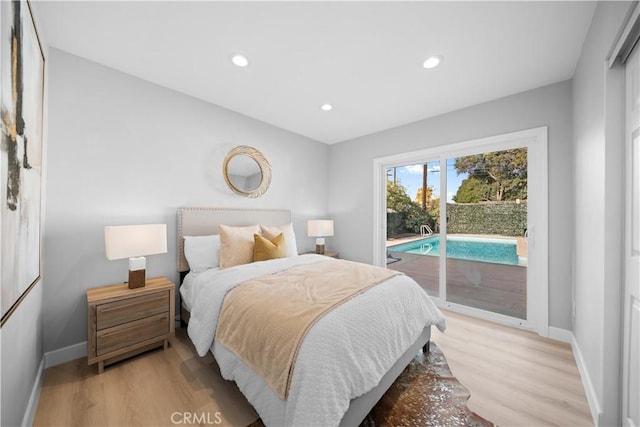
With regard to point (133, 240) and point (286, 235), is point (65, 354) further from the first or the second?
point (286, 235)

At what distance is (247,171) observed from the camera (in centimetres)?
327

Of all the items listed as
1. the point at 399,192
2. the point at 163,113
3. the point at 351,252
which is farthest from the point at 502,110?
the point at 163,113

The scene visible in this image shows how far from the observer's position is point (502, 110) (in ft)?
8.91

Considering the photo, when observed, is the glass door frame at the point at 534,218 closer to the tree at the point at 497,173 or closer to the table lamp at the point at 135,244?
the tree at the point at 497,173

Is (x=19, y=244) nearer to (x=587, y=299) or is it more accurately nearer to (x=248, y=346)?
(x=248, y=346)

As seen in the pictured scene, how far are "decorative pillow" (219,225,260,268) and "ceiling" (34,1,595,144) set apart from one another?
5.09ft

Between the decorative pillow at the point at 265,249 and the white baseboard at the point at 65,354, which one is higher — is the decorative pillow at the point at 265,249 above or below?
above

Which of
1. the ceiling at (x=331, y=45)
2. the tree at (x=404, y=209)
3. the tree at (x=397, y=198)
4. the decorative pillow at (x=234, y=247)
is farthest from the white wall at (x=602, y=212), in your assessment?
the decorative pillow at (x=234, y=247)

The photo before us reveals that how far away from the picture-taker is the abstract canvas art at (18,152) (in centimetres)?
98

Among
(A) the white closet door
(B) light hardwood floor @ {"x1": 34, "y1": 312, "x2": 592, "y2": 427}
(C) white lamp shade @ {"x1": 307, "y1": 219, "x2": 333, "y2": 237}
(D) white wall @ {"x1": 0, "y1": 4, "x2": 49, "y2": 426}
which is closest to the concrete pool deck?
(B) light hardwood floor @ {"x1": 34, "y1": 312, "x2": 592, "y2": 427}

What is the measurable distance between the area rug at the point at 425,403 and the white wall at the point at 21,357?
3.77 ft

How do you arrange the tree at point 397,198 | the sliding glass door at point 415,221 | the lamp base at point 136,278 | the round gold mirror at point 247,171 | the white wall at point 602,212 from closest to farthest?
the white wall at point 602,212 < the lamp base at point 136,278 < the round gold mirror at point 247,171 < the sliding glass door at point 415,221 < the tree at point 397,198

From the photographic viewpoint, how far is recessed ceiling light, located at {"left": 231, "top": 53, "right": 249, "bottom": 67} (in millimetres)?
2053

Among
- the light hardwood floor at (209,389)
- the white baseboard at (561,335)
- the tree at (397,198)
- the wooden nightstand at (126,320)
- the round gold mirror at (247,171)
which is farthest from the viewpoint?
the tree at (397,198)
